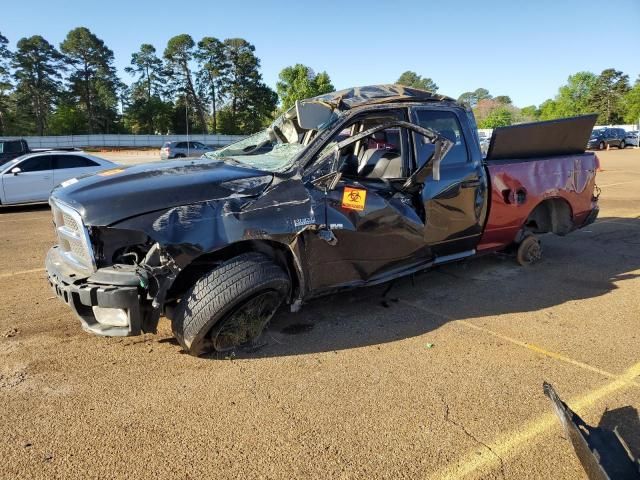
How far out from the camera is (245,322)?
3.61 metres

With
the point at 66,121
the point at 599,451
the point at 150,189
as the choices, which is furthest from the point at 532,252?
the point at 66,121

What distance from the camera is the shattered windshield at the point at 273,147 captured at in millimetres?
3990

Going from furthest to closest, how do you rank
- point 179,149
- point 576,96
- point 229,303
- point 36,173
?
1. point 576,96
2. point 179,149
3. point 36,173
4. point 229,303

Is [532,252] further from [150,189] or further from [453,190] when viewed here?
[150,189]

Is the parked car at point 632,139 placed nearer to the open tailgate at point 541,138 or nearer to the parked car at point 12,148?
the open tailgate at point 541,138

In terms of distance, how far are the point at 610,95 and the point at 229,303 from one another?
372 feet

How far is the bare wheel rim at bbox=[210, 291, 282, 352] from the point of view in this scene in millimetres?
3463

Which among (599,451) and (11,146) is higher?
(11,146)

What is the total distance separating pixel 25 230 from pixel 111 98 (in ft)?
256

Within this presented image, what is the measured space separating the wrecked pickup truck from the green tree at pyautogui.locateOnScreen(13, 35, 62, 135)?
83.1 m

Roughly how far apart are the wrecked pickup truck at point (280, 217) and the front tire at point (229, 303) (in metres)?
0.01

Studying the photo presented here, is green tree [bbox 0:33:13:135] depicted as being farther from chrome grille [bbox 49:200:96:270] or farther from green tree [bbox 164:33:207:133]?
chrome grille [bbox 49:200:96:270]

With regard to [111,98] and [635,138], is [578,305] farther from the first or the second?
[111,98]

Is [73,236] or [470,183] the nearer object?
[73,236]
